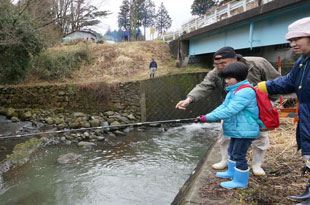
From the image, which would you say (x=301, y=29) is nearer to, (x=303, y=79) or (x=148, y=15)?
(x=303, y=79)

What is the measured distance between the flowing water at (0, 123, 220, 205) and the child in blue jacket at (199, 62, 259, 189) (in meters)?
2.47

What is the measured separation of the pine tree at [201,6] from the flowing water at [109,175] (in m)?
31.3

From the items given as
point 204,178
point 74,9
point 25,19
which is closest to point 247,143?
point 204,178

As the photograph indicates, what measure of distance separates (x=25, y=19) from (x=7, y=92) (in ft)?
15.3

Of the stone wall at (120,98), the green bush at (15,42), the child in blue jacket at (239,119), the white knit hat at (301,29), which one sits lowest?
the stone wall at (120,98)

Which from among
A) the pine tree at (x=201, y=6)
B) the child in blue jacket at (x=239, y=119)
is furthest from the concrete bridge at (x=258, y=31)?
the pine tree at (x=201, y=6)

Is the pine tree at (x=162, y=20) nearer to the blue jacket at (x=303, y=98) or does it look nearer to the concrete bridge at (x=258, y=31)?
the concrete bridge at (x=258, y=31)

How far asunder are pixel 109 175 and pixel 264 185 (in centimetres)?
437

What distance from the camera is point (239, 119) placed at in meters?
2.61

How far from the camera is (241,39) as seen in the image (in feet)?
35.6

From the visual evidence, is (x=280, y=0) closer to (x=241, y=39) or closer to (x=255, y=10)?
(x=255, y=10)

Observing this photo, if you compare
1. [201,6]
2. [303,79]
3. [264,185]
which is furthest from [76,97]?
[201,6]

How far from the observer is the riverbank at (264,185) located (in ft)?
7.92

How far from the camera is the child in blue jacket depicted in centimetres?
255
